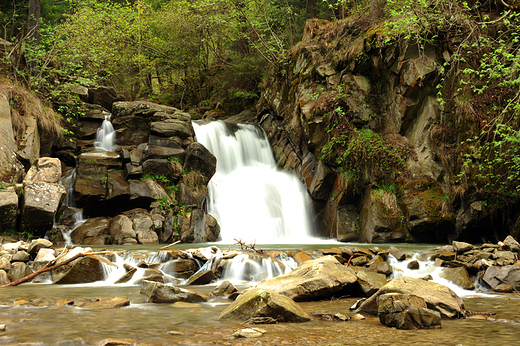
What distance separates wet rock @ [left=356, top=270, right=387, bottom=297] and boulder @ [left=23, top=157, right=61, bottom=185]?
950 centimetres

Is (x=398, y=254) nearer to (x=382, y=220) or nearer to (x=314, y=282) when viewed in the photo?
(x=314, y=282)

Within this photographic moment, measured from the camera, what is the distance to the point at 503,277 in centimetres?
748

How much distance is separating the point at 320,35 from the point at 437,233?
10.4m

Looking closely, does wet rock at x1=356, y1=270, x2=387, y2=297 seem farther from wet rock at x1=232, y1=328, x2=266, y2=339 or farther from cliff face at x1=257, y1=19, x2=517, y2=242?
cliff face at x1=257, y1=19, x2=517, y2=242

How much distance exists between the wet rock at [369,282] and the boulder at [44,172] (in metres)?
9.50

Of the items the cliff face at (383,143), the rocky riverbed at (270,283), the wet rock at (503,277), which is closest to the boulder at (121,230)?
the rocky riverbed at (270,283)

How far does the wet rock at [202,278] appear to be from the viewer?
25.2ft

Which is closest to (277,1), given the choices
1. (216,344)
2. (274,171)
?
(274,171)

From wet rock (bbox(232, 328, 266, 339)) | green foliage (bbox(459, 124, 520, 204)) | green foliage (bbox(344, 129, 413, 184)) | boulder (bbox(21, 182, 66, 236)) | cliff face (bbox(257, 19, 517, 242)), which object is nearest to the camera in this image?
wet rock (bbox(232, 328, 266, 339))

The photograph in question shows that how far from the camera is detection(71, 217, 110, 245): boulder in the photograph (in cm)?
1239

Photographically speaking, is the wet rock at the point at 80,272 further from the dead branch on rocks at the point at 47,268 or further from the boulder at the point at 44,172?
the boulder at the point at 44,172

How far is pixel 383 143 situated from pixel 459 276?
24.7 feet

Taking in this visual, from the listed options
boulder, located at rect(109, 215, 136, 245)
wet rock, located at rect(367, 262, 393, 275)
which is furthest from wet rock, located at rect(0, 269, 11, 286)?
wet rock, located at rect(367, 262, 393, 275)

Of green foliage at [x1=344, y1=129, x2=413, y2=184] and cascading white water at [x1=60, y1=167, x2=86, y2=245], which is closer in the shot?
cascading white water at [x1=60, y1=167, x2=86, y2=245]
